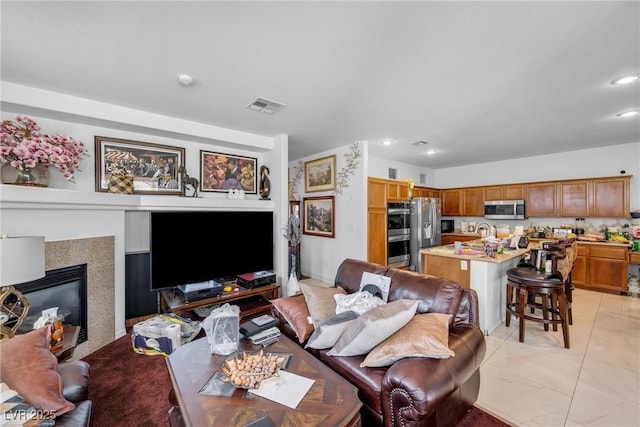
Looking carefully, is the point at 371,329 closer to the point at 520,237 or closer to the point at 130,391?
the point at 130,391

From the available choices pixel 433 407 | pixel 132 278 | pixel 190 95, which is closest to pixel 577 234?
pixel 433 407

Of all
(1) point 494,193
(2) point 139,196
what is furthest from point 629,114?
(2) point 139,196

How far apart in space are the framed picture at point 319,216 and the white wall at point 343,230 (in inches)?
3.8

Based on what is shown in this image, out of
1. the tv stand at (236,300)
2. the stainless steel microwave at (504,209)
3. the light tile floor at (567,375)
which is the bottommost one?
the light tile floor at (567,375)

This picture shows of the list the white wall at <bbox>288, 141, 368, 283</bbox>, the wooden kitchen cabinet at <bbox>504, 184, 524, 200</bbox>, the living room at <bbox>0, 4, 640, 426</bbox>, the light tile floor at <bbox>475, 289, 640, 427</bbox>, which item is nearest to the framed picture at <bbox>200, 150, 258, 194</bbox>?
the living room at <bbox>0, 4, 640, 426</bbox>

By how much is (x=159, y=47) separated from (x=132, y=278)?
2.60 m

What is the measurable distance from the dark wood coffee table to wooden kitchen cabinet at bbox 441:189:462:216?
19.9 ft

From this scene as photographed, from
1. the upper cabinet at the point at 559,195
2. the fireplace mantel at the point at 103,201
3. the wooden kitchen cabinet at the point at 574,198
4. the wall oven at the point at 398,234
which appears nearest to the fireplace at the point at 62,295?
the fireplace mantel at the point at 103,201

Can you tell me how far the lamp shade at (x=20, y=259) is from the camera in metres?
1.53

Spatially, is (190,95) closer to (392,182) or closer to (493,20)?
(493,20)

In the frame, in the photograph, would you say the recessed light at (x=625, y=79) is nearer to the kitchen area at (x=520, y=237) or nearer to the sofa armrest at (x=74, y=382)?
the kitchen area at (x=520, y=237)

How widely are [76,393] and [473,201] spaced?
7037 mm

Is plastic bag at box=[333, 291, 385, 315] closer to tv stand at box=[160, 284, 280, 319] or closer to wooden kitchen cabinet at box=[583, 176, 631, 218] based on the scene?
tv stand at box=[160, 284, 280, 319]

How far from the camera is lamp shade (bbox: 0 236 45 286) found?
1.53 m
